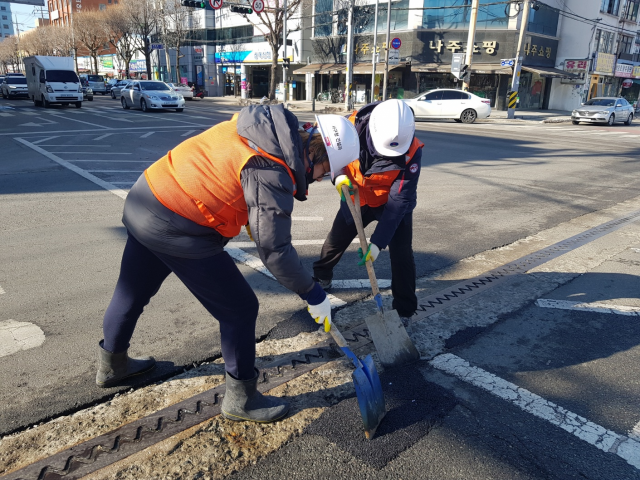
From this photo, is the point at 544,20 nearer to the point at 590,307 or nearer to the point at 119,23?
the point at 590,307

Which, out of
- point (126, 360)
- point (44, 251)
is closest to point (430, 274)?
point (126, 360)

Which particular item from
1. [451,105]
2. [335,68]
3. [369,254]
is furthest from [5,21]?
[369,254]

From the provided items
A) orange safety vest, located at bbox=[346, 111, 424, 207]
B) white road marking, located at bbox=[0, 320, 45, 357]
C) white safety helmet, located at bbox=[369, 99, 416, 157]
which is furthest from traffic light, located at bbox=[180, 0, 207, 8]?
white safety helmet, located at bbox=[369, 99, 416, 157]

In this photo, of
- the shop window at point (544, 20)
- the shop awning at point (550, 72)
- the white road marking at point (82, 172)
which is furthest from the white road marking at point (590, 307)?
the shop window at point (544, 20)

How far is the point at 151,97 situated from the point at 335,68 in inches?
742

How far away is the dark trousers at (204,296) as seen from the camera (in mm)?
2266

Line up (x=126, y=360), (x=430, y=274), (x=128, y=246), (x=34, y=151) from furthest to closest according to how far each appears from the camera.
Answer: (x=34, y=151) < (x=430, y=274) < (x=126, y=360) < (x=128, y=246)

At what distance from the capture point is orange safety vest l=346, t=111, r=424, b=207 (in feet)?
10.7

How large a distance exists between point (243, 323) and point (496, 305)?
2.53 meters

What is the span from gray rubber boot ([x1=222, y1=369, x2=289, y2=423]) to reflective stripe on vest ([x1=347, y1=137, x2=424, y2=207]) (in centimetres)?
151

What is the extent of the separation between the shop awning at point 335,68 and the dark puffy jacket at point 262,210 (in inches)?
1324

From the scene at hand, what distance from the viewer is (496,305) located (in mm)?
4082

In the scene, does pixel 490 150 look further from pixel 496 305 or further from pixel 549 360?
pixel 549 360

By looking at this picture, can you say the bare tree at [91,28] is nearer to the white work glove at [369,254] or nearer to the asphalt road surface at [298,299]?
the asphalt road surface at [298,299]
